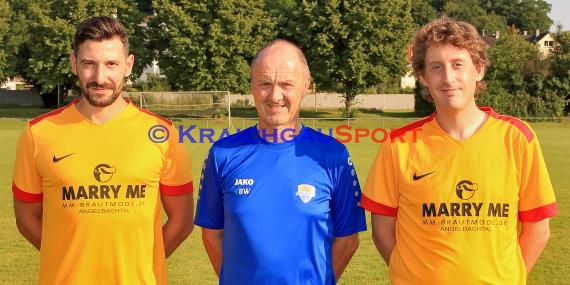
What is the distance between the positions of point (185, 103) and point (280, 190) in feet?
125

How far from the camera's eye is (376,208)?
3270 mm

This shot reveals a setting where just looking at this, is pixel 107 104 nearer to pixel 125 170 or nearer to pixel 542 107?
pixel 125 170

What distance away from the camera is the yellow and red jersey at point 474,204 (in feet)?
10.1

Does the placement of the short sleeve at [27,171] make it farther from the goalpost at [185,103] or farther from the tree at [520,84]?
the tree at [520,84]

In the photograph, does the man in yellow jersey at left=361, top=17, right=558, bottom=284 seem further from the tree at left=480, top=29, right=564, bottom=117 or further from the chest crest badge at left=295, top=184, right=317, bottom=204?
the tree at left=480, top=29, right=564, bottom=117

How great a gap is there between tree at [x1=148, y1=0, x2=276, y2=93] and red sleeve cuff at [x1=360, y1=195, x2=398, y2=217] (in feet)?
133

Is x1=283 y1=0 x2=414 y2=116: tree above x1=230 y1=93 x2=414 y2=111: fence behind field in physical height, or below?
above

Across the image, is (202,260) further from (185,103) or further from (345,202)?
(185,103)

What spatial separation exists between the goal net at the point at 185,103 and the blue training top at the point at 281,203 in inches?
1406

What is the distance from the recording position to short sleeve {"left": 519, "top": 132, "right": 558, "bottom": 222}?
3.08m

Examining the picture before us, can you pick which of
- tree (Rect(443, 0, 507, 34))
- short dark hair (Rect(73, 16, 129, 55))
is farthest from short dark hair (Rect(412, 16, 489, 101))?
tree (Rect(443, 0, 507, 34))

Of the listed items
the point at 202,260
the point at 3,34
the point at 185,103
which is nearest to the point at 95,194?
the point at 202,260

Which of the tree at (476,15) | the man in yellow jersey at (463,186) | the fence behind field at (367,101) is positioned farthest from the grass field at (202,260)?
the tree at (476,15)

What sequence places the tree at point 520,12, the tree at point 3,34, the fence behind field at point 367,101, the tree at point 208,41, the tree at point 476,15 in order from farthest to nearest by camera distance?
the tree at point 520,12, the tree at point 476,15, the fence behind field at point 367,101, the tree at point 3,34, the tree at point 208,41
